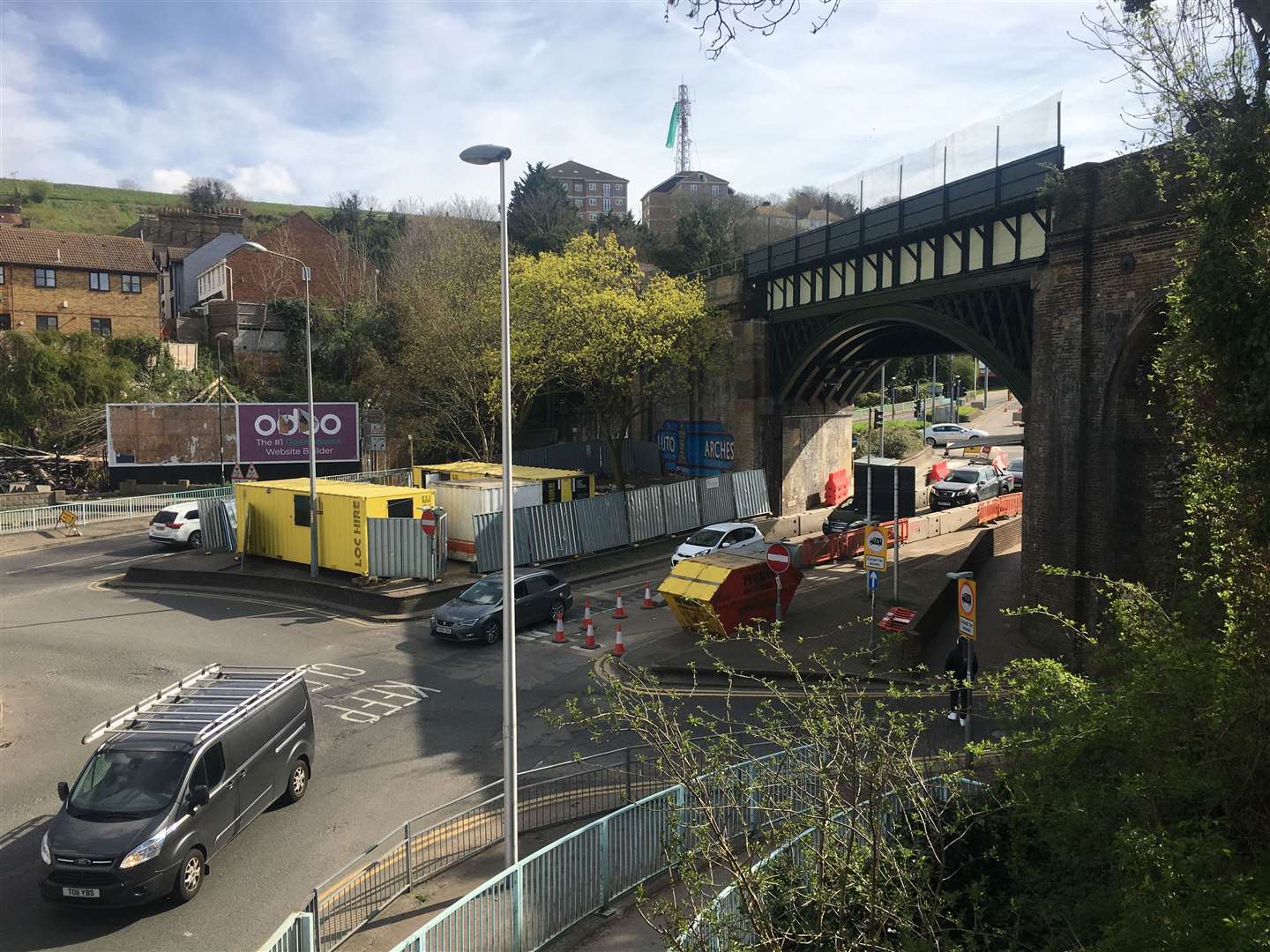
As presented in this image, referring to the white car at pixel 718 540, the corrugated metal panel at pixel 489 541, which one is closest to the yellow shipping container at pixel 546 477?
the corrugated metal panel at pixel 489 541

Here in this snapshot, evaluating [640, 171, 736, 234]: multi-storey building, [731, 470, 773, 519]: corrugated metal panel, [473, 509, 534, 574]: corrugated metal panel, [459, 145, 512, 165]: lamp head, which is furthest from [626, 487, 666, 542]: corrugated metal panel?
[640, 171, 736, 234]: multi-storey building

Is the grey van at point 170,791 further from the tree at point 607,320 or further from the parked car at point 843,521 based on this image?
the tree at point 607,320

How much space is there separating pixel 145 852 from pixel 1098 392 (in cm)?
1722

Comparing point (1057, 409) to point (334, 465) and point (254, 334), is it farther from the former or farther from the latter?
point (254, 334)

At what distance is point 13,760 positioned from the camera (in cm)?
1323

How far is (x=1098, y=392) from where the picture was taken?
57.0 ft

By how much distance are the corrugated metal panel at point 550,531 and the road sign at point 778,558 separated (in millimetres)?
8736

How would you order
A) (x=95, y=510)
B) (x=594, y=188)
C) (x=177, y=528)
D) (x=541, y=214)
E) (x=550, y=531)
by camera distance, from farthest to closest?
(x=594, y=188)
(x=541, y=214)
(x=95, y=510)
(x=177, y=528)
(x=550, y=531)

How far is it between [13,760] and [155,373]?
131 ft

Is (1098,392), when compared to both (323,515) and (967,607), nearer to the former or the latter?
(967,607)

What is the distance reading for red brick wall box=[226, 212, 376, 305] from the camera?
58.3 m

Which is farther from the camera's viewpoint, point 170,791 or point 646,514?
point 646,514

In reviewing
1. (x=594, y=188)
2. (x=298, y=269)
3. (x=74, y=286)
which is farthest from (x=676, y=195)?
(x=74, y=286)

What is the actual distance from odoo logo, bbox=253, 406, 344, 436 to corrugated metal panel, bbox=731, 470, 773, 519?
61.1ft
